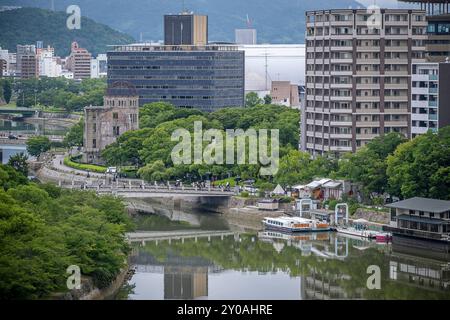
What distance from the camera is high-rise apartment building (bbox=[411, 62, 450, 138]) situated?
58.3 m

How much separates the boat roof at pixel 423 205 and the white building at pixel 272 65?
60055 millimetres

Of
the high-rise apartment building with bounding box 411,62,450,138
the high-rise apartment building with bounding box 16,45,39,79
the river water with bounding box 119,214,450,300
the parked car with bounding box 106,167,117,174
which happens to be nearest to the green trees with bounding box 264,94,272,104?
the parked car with bounding box 106,167,117,174

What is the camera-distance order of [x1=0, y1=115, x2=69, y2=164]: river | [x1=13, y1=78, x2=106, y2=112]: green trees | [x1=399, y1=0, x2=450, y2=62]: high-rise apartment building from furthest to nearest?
[x1=13, y1=78, x2=106, y2=112]: green trees
[x1=0, y1=115, x2=69, y2=164]: river
[x1=399, y1=0, x2=450, y2=62]: high-rise apartment building

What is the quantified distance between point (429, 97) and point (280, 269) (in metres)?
17.7

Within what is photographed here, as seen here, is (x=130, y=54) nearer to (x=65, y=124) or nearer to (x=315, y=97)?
(x=65, y=124)

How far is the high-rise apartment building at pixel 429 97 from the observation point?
5828 centimetres

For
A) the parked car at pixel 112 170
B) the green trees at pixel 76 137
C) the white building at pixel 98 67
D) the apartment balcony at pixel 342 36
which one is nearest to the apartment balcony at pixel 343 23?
the apartment balcony at pixel 342 36

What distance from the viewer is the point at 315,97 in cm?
6297

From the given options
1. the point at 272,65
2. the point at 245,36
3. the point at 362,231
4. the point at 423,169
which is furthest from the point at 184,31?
the point at 245,36

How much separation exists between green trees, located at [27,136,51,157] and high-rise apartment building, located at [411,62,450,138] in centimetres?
2530

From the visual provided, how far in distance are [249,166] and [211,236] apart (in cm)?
996

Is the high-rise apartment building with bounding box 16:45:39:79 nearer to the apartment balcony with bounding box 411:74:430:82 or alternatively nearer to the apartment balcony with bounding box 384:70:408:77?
the apartment balcony with bounding box 384:70:408:77

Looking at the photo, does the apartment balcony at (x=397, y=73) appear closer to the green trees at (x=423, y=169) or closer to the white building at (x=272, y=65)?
the green trees at (x=423, y=169)

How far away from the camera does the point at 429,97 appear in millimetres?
59125
